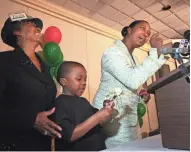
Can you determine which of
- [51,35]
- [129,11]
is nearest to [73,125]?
[51,35]

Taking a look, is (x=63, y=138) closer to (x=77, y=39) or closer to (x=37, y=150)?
(x=37, y=150)

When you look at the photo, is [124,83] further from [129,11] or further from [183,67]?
[129,11]

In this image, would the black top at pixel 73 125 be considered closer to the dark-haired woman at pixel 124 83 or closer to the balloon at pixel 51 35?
the dark-haired woman at pixel 124 83

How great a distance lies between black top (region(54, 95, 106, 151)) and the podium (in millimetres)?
493

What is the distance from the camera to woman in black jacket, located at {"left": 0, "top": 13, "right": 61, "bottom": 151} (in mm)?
1046

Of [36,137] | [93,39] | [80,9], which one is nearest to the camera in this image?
[36,137]

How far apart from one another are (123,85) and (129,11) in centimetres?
A: 186

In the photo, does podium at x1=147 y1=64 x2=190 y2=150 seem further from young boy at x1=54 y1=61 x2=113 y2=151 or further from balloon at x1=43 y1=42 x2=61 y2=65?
balloon at x1=43 y1=42 x2=61 y2=65

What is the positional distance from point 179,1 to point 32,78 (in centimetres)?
230

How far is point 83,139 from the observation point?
1077 millimetres

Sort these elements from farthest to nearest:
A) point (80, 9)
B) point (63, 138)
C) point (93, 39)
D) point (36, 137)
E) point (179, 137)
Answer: point (93, 39), point (80, 9), point (36, 137), point (63, 138), point (179, 137)

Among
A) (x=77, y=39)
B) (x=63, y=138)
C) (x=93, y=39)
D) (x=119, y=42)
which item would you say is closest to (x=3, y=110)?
(x=63, y=138)

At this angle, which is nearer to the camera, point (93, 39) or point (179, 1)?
point (179, 1)

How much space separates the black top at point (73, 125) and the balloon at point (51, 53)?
870mm
